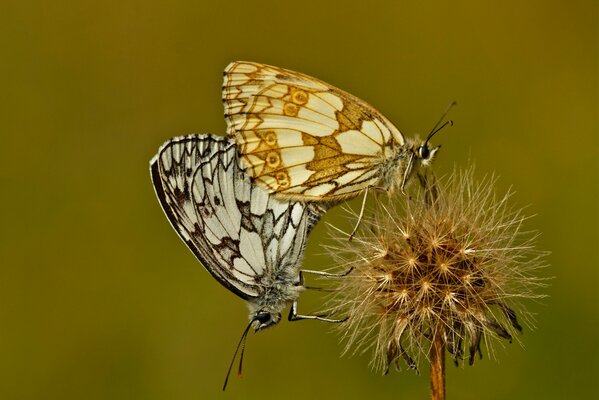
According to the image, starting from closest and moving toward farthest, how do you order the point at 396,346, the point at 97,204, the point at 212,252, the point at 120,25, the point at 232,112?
the point at 396,346 < the point at 212,252 < the point at 232,112 < the point at 97,204 < the point at 120,25

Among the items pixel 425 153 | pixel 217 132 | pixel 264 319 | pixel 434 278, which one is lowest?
pixel 264 319

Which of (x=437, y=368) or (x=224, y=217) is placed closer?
(x=437, y=368)

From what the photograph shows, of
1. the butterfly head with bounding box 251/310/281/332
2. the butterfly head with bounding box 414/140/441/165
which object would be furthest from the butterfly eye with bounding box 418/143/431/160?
the butterfly head with bounding box 251/310/281/332

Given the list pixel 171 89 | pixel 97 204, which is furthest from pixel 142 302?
pixel 171 89

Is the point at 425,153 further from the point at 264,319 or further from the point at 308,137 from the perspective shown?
the point at 264,319

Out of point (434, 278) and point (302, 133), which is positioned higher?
point (302, 133)

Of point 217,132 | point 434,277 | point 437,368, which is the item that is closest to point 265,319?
point 434,277

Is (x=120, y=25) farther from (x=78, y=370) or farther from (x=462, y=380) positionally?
(x=462, y=380)
